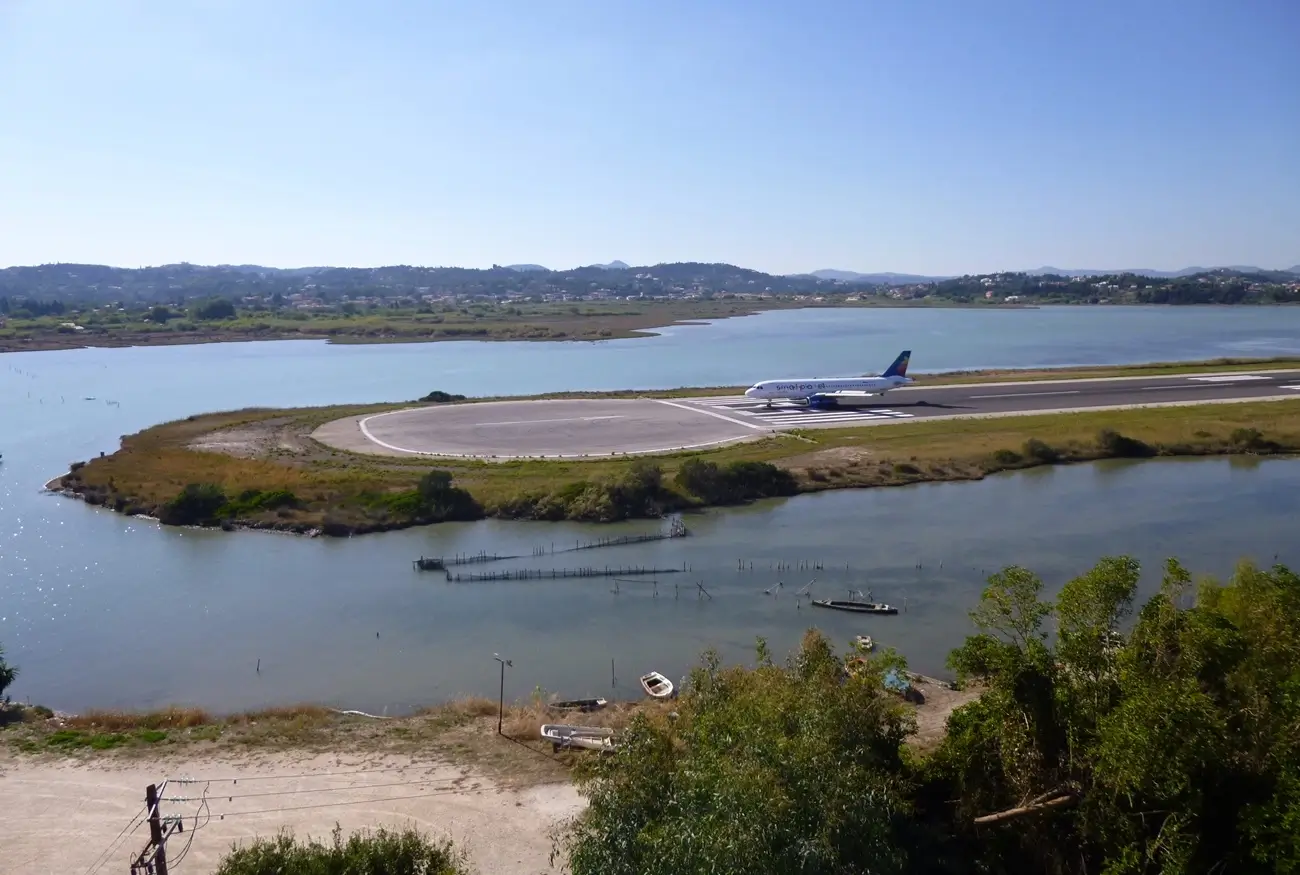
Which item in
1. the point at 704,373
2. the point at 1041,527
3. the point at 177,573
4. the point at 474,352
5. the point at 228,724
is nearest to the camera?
the point at 228,724

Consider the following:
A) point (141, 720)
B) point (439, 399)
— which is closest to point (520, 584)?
point (141, 720)

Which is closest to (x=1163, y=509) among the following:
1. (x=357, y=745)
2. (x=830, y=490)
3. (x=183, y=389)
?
(x=830, y=490)

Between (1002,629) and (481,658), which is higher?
(1002,629)

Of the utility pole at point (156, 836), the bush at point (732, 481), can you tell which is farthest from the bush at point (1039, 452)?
the utility pole at point (156, 836)

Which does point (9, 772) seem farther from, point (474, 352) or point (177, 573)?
point (474, 352)

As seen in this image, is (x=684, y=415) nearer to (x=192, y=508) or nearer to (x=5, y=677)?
(x=192, y=508)

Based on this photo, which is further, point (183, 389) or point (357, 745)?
point (183, 389)
